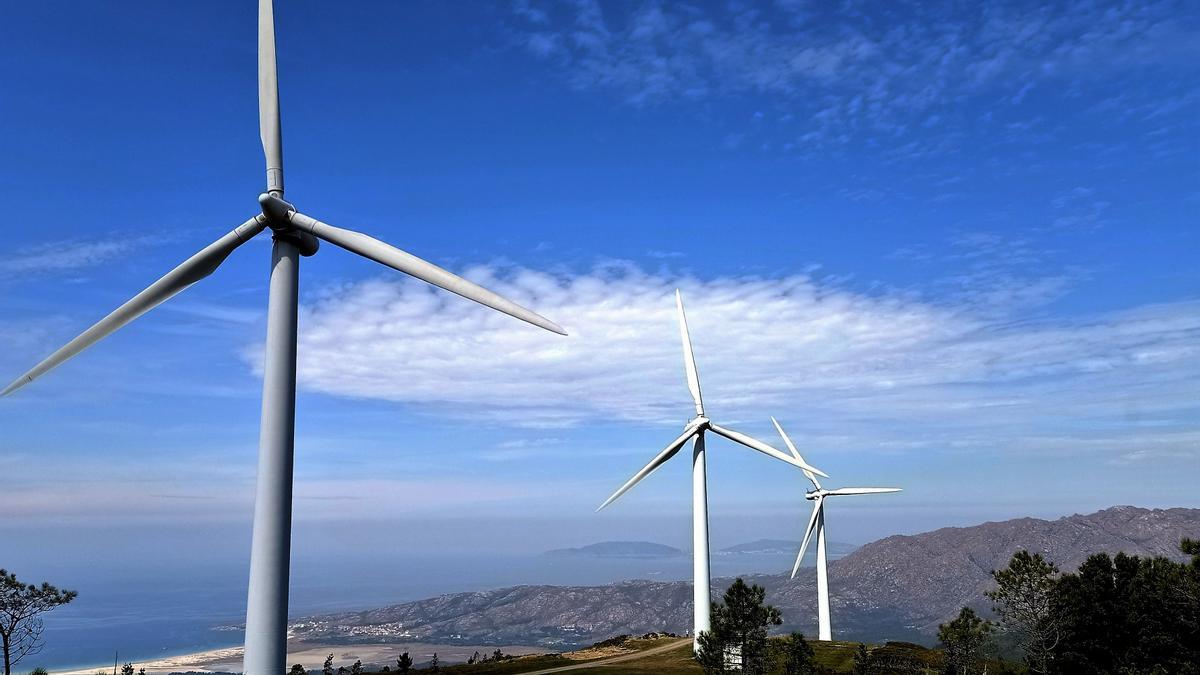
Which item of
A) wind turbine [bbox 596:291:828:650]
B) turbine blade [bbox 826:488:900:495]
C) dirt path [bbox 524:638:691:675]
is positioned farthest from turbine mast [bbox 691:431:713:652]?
turbine blade [bbox 826:488:900:495]

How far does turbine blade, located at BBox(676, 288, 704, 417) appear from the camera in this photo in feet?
305

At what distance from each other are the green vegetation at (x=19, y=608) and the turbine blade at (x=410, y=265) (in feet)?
224

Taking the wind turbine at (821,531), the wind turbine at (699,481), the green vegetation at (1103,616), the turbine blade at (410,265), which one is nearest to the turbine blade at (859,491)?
the wind turbine at (821,531)

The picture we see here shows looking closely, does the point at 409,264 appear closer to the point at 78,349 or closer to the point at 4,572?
the point at 78,349

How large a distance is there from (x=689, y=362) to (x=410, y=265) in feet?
197

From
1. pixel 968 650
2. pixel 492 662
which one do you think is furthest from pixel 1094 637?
pixel 492 662

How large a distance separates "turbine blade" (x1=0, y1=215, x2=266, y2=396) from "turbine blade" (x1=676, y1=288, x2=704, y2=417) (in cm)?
6220

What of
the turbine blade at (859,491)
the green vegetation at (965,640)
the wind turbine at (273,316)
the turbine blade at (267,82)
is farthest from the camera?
the turbine blade at (859,491)

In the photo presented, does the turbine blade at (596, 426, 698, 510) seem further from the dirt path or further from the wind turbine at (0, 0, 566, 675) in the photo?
the wind turbine at (0, 0, 566, 675)

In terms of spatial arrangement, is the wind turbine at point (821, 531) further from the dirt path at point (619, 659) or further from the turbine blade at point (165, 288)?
the turbine blade at point (165, 288)

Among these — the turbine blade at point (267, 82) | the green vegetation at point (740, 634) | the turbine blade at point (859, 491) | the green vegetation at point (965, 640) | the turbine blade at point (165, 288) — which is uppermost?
the turbine blade at point (267, 82)

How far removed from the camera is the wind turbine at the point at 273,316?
32.5 m

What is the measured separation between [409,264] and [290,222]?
5.87 m

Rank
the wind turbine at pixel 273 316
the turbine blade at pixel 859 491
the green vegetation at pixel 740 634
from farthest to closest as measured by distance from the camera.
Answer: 1. the turbine blade at pixel 859 491
2. the green vegetation at pixel 740 634
3. the wind turbine at pixel 273 316
